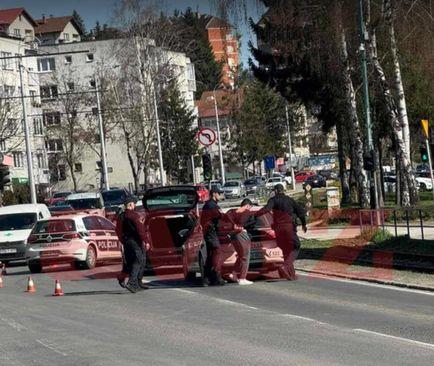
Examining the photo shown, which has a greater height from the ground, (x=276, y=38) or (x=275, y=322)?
(x=276, y=38)

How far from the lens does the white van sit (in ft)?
101

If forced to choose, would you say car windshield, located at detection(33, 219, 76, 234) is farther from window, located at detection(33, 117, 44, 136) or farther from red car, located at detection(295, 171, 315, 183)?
red car, located at detection(295, 171, 315, 183)

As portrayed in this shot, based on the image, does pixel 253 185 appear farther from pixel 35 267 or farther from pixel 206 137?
pixel 35 267

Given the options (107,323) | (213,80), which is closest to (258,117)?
(213,80)

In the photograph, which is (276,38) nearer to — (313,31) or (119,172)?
(313,31)

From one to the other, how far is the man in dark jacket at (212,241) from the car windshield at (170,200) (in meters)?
2.67

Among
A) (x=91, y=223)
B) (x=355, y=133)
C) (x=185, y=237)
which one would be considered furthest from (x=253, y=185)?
(x=185, y=237)

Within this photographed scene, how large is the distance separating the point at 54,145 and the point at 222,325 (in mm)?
82494

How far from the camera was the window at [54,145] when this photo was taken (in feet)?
303

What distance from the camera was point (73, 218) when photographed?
2772 cm

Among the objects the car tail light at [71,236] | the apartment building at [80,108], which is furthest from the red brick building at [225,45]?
the car tail light at [71,236]

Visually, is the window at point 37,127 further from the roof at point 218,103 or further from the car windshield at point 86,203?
the car windshield at point 86,203

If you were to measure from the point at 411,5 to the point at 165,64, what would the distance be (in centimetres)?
4116

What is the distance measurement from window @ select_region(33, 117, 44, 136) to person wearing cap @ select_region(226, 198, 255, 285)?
69.5 meters
